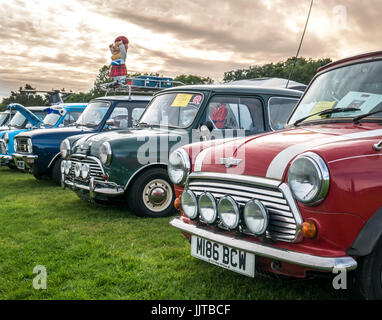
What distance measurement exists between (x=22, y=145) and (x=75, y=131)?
1.50 meters

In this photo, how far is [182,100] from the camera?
5926 mm

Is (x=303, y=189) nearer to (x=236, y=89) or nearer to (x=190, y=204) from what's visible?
(x=190, y=204)

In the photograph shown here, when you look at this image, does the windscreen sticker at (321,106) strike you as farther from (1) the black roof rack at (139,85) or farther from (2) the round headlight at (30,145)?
(2) the round headlight at (30,145)

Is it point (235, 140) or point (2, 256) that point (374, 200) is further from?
point (2, 256)

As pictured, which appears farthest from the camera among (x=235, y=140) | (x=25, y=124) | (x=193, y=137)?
(x=25, y=124)

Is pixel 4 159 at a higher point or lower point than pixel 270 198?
lower

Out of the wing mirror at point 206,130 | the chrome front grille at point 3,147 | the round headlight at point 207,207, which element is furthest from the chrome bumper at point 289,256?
the chrome front grille at point 3,147

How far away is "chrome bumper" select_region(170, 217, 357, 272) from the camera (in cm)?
239

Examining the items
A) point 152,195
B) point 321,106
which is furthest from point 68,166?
point 321,106

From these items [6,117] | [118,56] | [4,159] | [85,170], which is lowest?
[4,159]

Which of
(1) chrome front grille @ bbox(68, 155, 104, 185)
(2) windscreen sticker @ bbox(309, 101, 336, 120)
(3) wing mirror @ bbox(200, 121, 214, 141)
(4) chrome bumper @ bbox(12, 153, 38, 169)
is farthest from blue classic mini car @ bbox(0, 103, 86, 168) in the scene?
(2) windscreen sticker @ bbox(309, 101, 336, 120)

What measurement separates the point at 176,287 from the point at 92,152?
3.05 meters

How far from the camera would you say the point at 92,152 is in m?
5.91

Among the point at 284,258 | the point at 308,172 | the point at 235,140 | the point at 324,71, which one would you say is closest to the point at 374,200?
the point at 308,172
